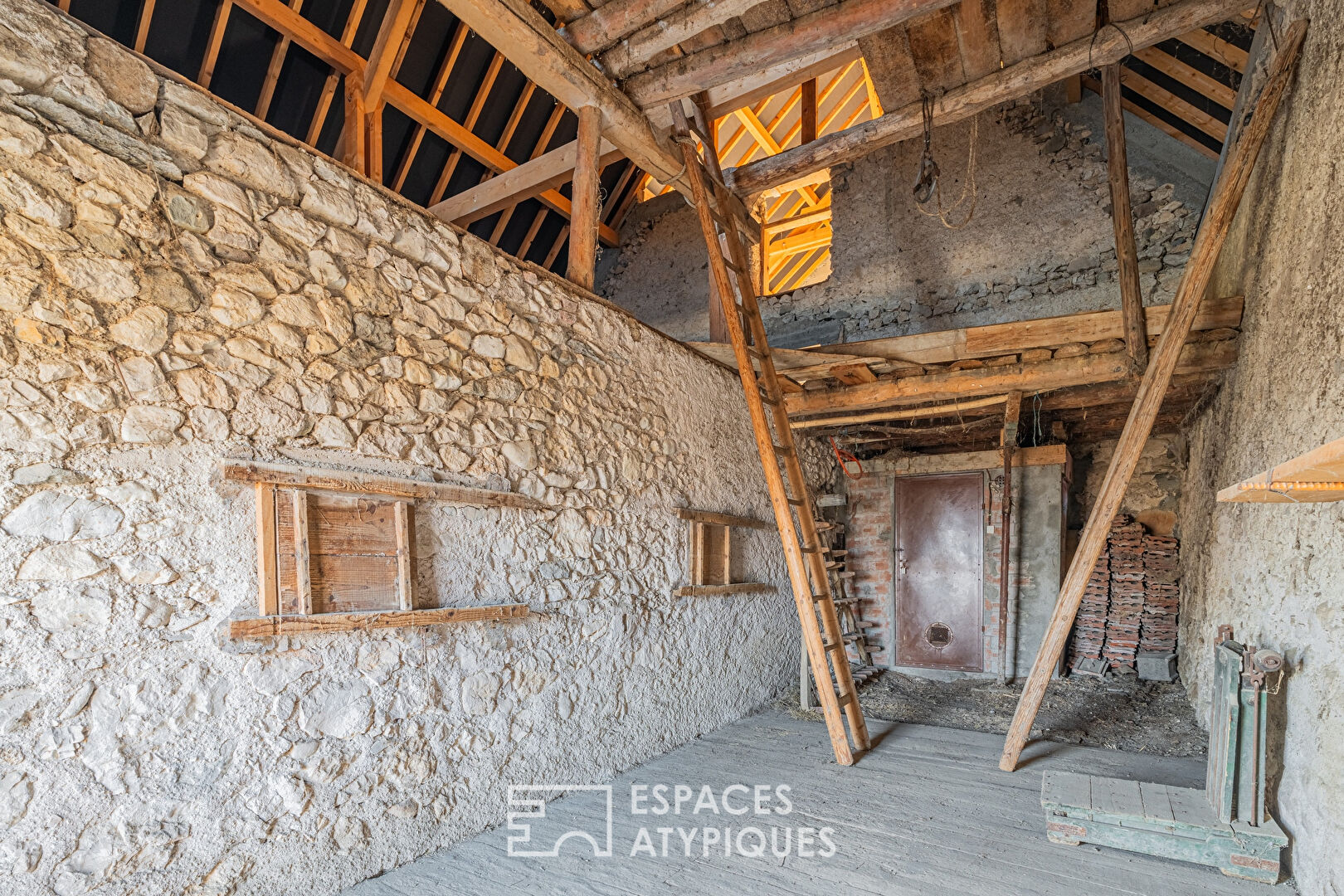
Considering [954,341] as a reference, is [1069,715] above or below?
below

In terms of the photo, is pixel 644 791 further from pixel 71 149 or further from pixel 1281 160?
pixel 1281 160

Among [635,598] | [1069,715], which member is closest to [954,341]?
[635,598]

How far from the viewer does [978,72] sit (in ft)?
12.7

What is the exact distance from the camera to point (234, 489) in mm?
2094

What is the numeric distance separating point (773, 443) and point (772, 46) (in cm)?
223

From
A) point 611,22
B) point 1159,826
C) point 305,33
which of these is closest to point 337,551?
point 611,22

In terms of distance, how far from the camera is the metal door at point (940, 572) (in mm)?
6324

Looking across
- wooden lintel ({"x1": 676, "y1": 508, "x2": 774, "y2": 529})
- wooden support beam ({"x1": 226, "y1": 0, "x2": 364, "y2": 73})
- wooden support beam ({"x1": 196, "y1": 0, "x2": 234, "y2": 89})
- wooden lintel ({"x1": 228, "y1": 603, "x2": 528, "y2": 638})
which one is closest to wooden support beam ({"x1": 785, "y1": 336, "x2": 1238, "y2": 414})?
wooden lintel ({"x1": 676, "y1": 508, "x2": 774, "y2": 529})

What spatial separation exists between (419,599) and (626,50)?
2.93 metres

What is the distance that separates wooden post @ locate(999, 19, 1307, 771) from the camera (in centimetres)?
316

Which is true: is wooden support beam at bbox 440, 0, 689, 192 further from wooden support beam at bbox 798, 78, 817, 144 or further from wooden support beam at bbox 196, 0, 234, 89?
wooden support beam at bbox 798, 78, 817, 144
